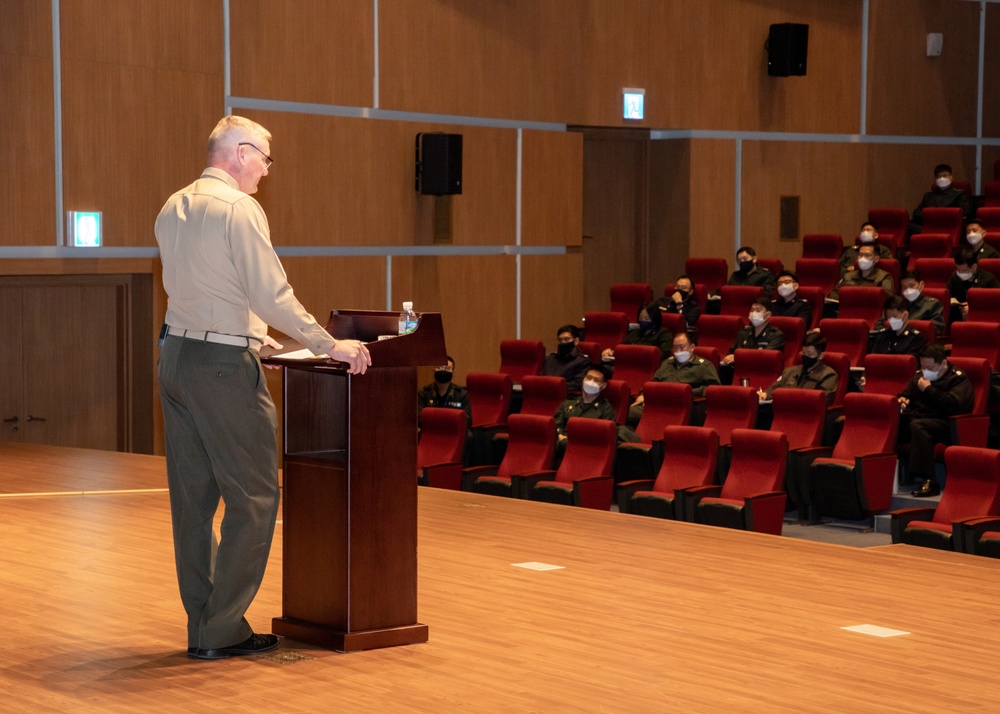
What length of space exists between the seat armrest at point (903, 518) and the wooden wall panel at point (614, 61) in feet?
13.5

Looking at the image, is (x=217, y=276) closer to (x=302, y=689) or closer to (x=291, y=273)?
(x=302, y=689)

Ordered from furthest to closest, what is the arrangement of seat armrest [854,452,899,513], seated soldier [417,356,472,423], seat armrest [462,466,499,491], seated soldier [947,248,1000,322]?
1. seated soldier [947,248,1000,322]
2. seated soldier [417,356,472,423]
3. seat armrest [462,466,499,491]
4. seat armrest [854,452,899,513]

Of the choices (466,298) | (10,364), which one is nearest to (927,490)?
(466,298)

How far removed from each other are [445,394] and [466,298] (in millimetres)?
1289

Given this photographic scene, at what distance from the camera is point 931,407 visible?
21.2 ft

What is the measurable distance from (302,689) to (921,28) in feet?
31.5

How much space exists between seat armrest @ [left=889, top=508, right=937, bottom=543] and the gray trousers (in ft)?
10.8

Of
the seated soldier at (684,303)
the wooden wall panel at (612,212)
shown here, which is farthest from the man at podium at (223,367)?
the wooden wall panel at (612,212)

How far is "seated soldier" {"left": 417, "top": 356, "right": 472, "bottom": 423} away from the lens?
25.1 ft

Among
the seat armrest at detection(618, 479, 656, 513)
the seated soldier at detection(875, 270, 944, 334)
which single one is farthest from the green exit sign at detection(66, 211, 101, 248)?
the seated soldier at detection(875, 270, 944, 334)

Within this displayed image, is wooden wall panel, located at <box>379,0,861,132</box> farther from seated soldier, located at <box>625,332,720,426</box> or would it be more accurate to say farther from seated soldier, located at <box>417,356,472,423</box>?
seated soldier, located at <box>625,332,720,426</box>

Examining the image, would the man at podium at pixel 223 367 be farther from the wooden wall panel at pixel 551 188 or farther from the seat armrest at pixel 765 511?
the wooden wall panel at pixel 551 188

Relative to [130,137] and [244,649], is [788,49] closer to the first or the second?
[130,137]

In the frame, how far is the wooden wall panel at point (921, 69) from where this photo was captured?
35.1 feet
